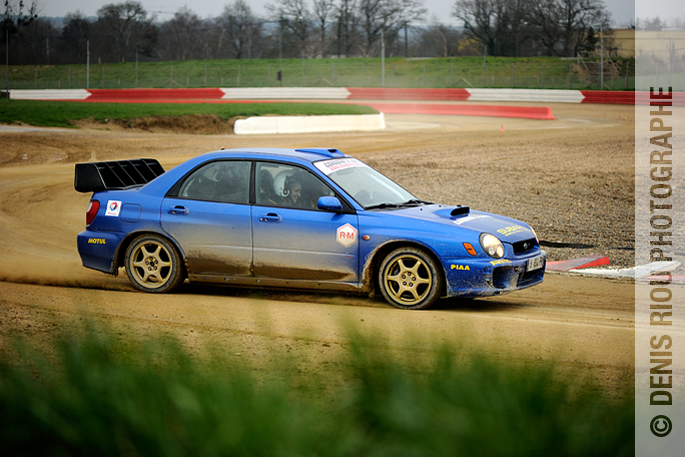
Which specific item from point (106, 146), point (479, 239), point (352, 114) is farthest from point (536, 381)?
point (352, 114)

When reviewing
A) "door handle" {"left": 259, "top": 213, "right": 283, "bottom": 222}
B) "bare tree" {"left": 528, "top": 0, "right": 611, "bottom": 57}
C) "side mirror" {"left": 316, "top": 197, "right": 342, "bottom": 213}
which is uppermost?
"bare tree" {"left": 528, "top": 0, "right": 611, "bottom": 57}

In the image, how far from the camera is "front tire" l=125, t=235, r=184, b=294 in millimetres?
6973

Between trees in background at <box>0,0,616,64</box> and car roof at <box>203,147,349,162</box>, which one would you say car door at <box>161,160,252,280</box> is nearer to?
car roof at <box>203,147,349,162</box>

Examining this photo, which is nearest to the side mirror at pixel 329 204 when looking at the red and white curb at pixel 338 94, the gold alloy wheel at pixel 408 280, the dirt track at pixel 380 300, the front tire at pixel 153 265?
the gold alloy wheel at pixel 408 280

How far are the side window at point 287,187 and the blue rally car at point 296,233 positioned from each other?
0.03ft

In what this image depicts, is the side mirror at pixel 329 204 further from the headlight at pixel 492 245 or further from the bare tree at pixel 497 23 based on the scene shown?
the bare tree at pixel 497 23

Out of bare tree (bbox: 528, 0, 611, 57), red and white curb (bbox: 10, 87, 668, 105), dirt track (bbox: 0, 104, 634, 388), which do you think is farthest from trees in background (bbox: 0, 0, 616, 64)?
dirt track (bbox: 0, 104, 634, 388)

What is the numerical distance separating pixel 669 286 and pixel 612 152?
13.7m

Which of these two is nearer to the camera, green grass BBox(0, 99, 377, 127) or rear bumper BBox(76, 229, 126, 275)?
rear bumper BBox(76, 229, 126, 275)

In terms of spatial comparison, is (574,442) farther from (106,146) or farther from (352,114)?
(352,114)

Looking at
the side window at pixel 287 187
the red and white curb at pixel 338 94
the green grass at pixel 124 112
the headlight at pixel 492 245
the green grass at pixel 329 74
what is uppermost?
the green grass at pixel 329 74

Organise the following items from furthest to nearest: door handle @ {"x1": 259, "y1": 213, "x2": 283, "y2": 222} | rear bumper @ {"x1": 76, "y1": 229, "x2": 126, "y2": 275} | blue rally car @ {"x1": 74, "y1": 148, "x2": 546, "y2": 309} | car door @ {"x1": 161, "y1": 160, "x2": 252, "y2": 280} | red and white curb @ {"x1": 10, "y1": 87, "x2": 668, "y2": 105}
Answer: red and white curb @ {"x1": 10, "y1": 87, "x2": 668, "y2": 105} → rear bumper @ {"x1": 76, "y1": 229, "x2": 126, "y2": 275} → car door @ {"x1": 161, "y1": 160, "x2": 252, "y2": 280} → door handle @ {"x1": 259, "y1": 213, "x2": 283, "y2": 222} → blue rally car @ {"x1": 74, "y1": 148, "x2": 546, "y2": 309}

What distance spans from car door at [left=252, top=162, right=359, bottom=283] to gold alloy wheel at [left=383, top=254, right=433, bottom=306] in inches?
13.4

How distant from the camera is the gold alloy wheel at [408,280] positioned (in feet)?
20.7
